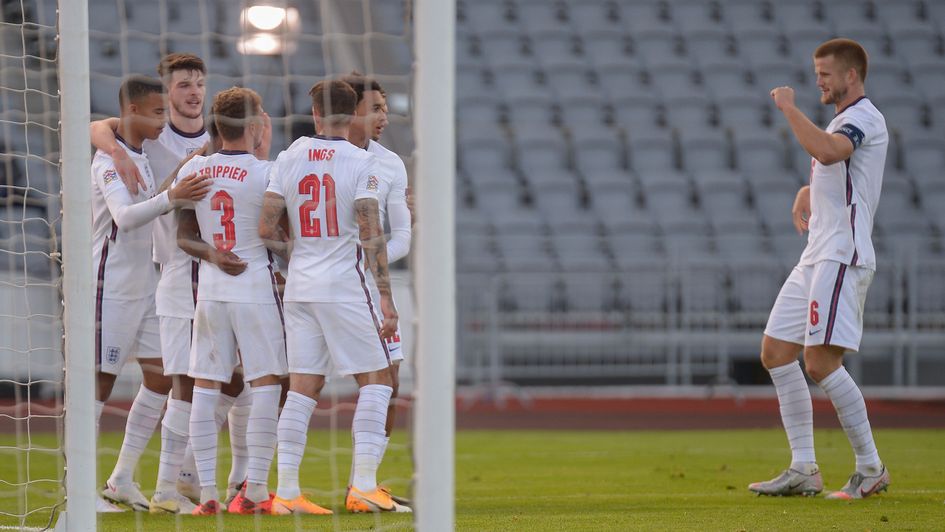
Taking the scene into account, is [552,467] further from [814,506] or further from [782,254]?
[782,254]

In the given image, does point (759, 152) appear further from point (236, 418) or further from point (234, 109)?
point (234, 109)

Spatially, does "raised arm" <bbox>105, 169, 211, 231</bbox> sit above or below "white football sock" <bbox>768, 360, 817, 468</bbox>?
above

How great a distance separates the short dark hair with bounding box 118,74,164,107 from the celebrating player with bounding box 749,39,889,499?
2.86 m

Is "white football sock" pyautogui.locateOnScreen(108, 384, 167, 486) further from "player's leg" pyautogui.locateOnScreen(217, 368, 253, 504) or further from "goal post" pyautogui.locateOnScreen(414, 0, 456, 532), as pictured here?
"goal post" pyautogui.locateOnScreen(414, 0, 456, 532)

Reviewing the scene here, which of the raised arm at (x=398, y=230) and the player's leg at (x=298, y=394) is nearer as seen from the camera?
the player's leg at (x=298, y=394)

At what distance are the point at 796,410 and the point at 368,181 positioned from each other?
2.33 m

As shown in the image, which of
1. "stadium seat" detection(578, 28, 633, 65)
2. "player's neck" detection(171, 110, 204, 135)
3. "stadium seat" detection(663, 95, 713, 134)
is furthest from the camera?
"stadium seat" detection(578, 28, 633, 65)

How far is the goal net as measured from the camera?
491cm

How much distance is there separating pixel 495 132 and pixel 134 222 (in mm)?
11388

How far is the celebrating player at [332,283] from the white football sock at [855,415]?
2.07 metres

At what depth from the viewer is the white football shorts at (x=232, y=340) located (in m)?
5.27

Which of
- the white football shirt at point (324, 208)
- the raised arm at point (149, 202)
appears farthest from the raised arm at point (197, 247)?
the white football shirt at point (324, 208)

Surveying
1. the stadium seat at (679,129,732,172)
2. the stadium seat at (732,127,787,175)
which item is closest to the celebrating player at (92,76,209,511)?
the stadium seat at (679,129,732,172)

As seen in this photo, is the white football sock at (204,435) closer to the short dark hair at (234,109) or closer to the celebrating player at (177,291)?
the celebrating player at (177,291)
